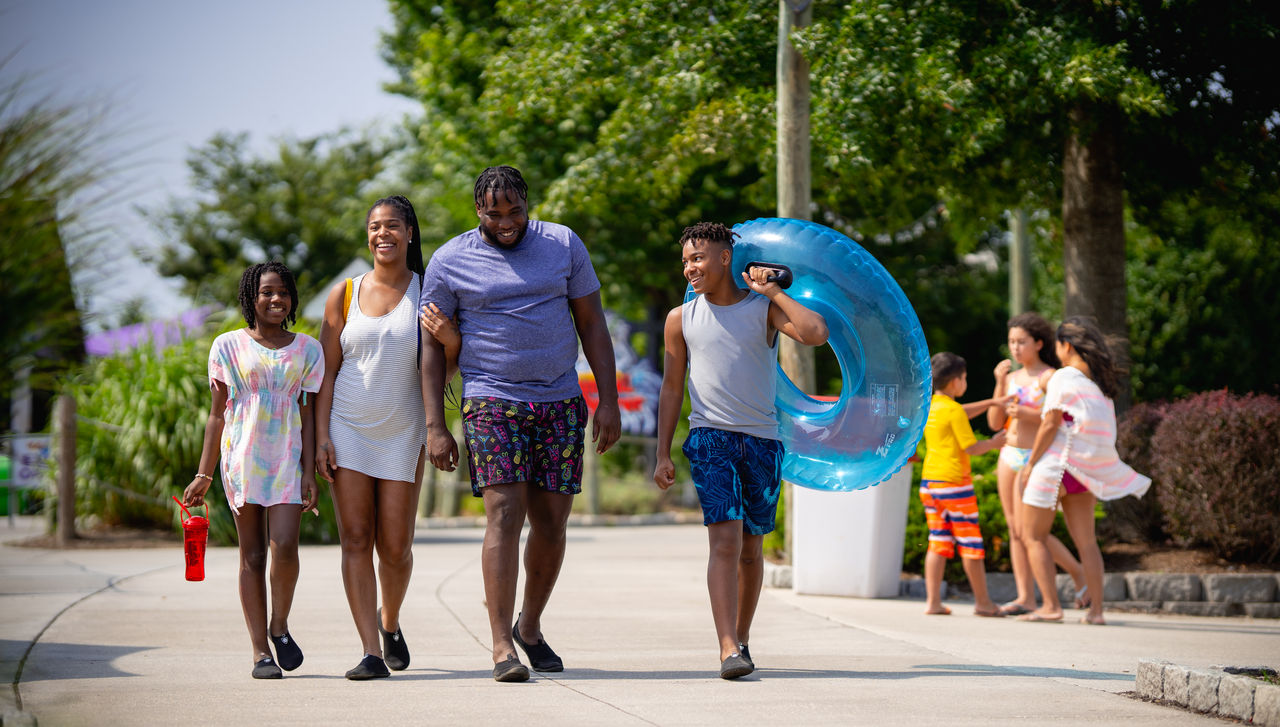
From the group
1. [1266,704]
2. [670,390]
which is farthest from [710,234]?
[1266,704]

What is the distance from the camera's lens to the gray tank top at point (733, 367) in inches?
226

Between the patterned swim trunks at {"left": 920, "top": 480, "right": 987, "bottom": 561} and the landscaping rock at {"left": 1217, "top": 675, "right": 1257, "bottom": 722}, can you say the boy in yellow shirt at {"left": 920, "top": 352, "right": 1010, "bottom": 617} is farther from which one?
the landscaping rock at {"left": 1217, "top": 675, "right": 1257, "bottom": 722}

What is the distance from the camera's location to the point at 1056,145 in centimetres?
1228

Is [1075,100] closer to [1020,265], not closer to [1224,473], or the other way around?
[1224,473]

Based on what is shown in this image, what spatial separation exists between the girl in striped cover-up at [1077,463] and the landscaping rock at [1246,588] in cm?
170

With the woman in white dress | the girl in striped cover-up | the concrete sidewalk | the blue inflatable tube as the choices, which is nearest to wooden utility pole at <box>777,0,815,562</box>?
the concrete sidewalk

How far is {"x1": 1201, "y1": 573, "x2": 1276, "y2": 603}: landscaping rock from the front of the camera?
9.31m

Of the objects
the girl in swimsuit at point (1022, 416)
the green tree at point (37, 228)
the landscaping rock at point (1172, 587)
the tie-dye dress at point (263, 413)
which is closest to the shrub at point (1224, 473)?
the landscaping rock at point (1172, 587)

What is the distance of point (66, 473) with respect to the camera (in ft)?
42.6

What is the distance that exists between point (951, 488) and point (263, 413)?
15.2ft

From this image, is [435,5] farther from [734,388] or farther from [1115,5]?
[734,388]

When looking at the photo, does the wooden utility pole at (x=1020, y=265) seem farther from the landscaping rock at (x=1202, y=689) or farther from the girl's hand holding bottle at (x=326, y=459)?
the girl's hand holding bottle at (x=326, y=459)

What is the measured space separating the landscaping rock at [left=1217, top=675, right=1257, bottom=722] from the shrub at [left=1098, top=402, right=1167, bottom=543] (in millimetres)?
5460

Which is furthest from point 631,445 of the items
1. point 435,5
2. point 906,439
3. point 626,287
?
point 906,439
